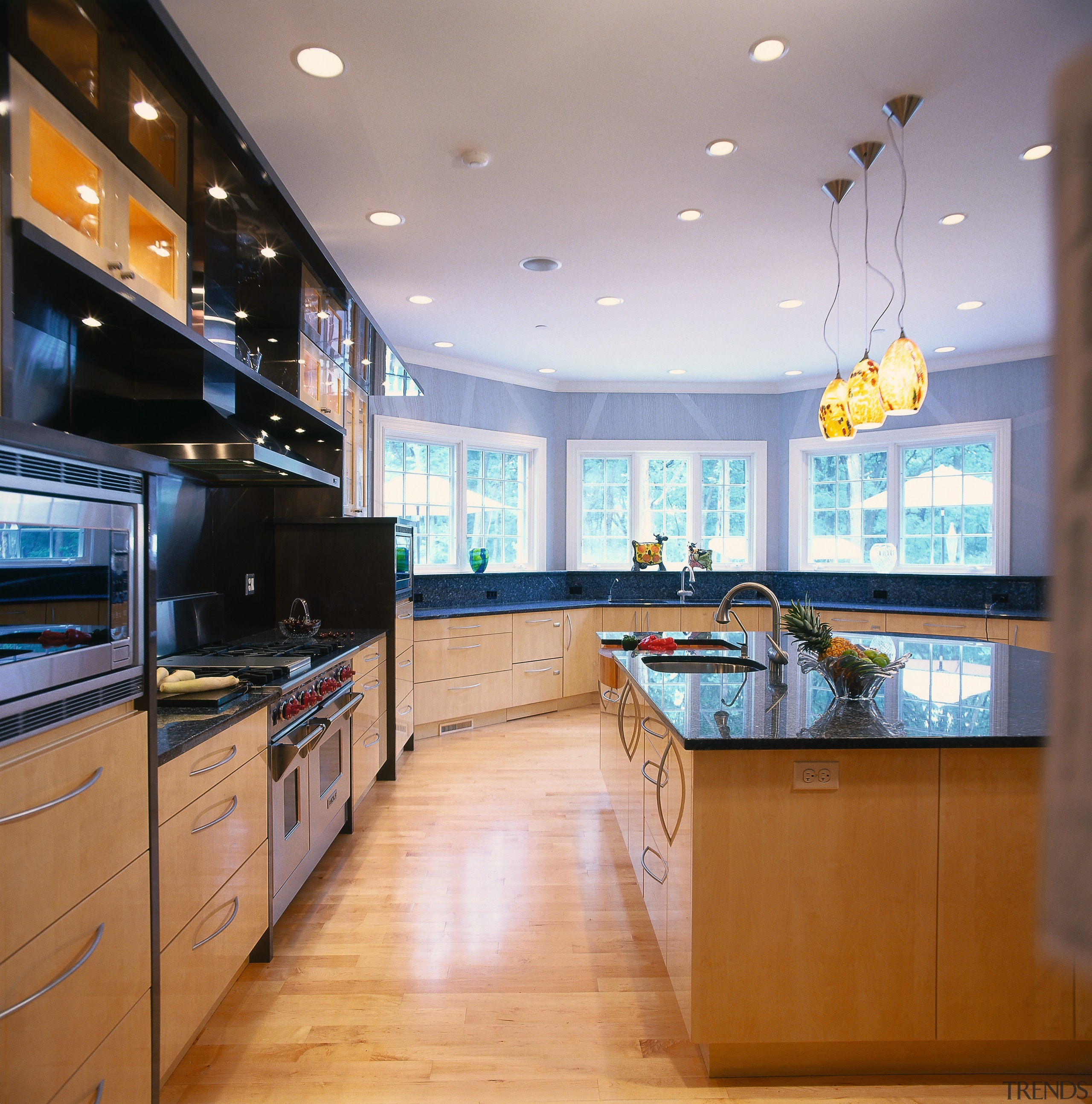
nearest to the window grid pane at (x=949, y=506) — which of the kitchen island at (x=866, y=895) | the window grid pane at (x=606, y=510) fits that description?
the window grid pane at (x=606, y=510)

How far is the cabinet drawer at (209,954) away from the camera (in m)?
1.64

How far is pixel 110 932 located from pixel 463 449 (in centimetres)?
463

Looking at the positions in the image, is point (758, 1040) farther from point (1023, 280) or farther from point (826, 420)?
point (1023, 280)

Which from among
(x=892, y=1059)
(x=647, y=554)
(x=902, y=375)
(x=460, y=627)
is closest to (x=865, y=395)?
(x=902, y=375)

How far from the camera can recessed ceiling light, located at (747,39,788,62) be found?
2.09 m

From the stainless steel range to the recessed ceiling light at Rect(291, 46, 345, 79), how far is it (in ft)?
5.92

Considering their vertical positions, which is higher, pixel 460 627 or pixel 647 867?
pixel 460 627

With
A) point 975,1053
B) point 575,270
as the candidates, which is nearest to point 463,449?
point 575,270

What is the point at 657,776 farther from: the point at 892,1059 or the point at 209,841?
the point at 209,841

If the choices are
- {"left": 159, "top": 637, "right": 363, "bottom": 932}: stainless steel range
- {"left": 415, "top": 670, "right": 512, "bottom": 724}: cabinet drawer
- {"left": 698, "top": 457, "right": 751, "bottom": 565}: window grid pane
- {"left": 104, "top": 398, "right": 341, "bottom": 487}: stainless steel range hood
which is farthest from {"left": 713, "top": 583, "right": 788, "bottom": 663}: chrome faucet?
{"left": 698, "top": 457, "right": 751, "bottom": 565}: window grid pane

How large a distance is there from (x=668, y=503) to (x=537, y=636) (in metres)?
1.83

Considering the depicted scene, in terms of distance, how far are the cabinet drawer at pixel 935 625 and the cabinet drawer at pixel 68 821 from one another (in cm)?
469

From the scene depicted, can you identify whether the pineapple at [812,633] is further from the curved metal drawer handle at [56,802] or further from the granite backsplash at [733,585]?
the granite backsplash at [733,585]

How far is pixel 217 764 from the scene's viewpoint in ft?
6.24
